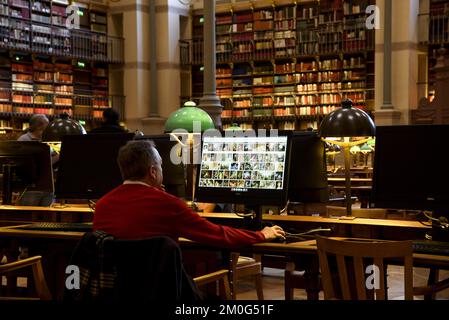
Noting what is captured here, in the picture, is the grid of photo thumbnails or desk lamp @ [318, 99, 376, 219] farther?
desk lamp @ [318, 99, 376, 219]

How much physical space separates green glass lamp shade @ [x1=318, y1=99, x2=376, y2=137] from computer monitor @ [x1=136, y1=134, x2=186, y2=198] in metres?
0.97

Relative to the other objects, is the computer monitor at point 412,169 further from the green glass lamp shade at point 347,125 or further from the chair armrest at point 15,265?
the chair armrest at point 15,265

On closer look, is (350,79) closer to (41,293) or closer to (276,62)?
(276,62)

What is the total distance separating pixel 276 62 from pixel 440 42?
3807 millimetres

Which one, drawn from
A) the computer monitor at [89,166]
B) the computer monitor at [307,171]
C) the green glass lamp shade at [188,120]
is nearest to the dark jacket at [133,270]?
the computer monitor at [307,171]

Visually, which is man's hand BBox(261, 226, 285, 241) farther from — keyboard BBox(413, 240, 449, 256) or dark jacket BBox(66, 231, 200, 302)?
dark jacket BBox(66, 231, 200, 302)

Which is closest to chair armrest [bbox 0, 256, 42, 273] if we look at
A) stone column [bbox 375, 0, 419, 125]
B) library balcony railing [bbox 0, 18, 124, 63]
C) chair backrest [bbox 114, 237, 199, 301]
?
chair backrest [bbox 114, 237, 199, 301]

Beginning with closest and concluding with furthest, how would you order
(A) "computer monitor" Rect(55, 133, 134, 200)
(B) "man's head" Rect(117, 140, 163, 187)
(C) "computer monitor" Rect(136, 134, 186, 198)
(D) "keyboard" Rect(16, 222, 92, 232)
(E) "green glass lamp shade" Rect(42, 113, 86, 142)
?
1. (B) "man's head" Rect(117, 140, 163, 187)
2. (D) "keyboard" Rect(16, 222, 92, 232)
3. (A) "computer monitor" Rect(55, 133, 134, 200)
4. (C) "computer monitor" Rect(136, 134, 186, 198)
5. (E) "green glass lamp shade" Rect(42, 113, 86, 142)

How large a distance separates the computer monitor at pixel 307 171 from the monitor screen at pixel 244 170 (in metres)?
0.30

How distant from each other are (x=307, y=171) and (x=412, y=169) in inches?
25.1

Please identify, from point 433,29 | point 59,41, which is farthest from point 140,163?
point 59,41

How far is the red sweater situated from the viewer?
2.44 metres

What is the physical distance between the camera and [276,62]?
15.4 m
